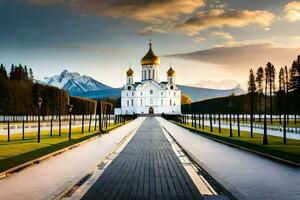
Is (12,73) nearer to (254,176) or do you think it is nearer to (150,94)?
(150,94)

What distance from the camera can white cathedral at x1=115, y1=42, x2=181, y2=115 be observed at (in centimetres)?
15700

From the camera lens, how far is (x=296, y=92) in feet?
235

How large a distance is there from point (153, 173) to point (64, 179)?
8.93 feet

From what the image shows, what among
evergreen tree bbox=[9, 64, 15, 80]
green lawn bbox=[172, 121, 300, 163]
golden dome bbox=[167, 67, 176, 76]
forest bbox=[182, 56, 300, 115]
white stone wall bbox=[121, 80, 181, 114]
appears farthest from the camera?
golden dome bbox=[167, 67, 176, 76]

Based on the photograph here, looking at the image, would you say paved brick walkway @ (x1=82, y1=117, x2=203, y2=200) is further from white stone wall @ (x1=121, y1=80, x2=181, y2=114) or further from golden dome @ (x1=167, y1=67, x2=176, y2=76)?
golden dome @ (x1=167, y1=67, x2=176, y2=76)

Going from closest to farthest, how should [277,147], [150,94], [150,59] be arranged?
[277,147], [150,94], [150,59]

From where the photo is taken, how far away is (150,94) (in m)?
157

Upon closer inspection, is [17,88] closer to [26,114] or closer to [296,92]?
[26,114]

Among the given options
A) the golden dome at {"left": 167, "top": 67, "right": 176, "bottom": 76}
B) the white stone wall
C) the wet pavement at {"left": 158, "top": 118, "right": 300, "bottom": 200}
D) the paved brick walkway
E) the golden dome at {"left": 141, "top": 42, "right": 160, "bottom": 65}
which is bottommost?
the paved brick walkway

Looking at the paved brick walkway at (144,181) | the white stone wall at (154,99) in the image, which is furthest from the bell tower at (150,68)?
the paved brick walkway at (144,181)

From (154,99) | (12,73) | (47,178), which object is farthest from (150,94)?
(47,178)

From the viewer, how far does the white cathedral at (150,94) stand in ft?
515

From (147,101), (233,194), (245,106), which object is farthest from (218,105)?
(233,194)

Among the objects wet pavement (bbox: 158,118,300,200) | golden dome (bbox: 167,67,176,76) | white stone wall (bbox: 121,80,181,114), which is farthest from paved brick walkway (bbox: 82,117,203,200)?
golden dome (bbox: 167,67,176,76)
